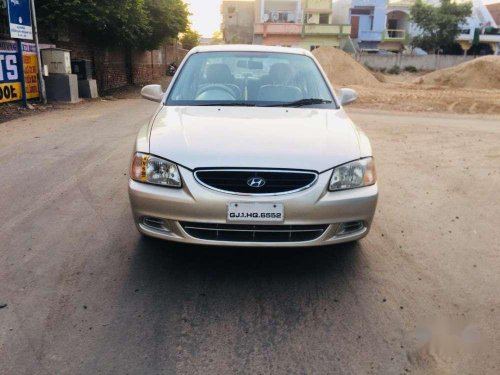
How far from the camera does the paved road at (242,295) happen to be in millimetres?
2742

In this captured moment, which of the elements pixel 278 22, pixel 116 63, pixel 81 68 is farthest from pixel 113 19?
pixel 278 22

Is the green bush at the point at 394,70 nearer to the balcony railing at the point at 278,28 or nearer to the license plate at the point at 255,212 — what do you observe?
the balcony railing at the point at 278,28

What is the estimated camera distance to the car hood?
333 cm

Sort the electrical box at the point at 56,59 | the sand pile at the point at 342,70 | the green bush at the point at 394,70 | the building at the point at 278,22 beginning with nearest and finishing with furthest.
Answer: the electrical box at the point at 56,59 < the sand pile at the point at 342,70 < the green bush at the point at 394,70 < the building at the point at 278,22

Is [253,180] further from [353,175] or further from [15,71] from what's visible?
[15,71]

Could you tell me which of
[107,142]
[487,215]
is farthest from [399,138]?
[107,142]

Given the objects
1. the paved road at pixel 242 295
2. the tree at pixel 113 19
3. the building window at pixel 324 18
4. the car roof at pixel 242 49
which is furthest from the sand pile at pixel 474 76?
the car roof at pixel 242 49

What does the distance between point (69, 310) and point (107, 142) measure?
6.19 meters

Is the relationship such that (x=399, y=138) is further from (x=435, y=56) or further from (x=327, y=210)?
(x=435, y=56)

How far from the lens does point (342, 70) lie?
30.5 metres

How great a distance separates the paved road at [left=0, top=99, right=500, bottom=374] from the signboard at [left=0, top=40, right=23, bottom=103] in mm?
7691

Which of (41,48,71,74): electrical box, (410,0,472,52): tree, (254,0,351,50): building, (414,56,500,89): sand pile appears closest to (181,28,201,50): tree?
(254,0,351,50): building

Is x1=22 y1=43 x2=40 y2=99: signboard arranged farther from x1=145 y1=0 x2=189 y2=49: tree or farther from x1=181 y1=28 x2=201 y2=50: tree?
x1=181 y1=28 x2=201 y2=50: tree

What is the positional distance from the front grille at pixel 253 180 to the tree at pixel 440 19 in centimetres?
4912
